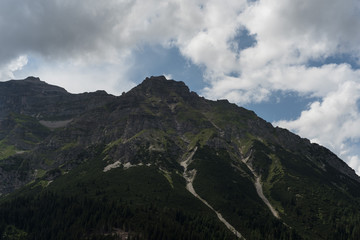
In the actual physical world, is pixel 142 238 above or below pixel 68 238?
above

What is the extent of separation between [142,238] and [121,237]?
13829mm

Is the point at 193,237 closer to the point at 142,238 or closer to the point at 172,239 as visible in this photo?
the point at 172,239

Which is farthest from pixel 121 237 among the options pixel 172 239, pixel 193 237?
pixel 193 237

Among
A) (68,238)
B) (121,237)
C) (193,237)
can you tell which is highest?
(193,237)

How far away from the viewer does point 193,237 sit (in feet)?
652

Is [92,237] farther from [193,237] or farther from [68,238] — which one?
[193,237]

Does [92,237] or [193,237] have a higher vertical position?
[193,237]

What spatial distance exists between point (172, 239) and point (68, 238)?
2707 inches

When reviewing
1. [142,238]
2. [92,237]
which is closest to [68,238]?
[92,237]

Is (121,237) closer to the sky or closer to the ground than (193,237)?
closer to the ground

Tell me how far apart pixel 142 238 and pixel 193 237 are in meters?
34.1

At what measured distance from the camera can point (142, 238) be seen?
189 m

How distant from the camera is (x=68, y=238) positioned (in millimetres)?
198125

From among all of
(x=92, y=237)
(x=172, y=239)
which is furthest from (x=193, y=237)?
(x=92, y=237)
